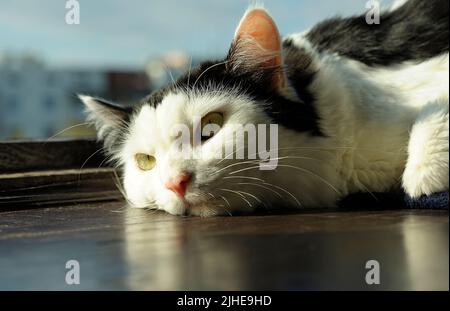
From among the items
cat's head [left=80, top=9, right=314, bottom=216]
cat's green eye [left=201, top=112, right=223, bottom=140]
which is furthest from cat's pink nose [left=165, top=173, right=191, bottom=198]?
cat's green eye [left=201, top=112, right=223, bottom=140]

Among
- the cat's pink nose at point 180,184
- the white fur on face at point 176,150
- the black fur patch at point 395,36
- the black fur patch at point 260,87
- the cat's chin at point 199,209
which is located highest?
the black fur patch at point 395,36

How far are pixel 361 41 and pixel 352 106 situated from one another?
0.26 m

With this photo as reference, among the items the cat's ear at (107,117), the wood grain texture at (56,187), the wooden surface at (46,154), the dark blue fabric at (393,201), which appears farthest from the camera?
the wooden surface at (46,154)

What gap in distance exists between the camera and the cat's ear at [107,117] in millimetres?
1557

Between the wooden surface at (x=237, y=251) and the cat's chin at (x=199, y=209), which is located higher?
the cat's chin at (x=199, y=209)

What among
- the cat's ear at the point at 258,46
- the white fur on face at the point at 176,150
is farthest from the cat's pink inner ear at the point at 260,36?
the white fur on face at the point at 176,150

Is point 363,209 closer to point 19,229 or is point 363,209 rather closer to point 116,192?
point 19,229

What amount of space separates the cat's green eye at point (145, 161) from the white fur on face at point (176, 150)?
Answer: 1 centimetres

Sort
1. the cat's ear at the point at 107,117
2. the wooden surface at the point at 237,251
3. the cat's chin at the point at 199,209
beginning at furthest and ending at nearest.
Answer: the cat's ear at the point at 107,117
the cat's chin at the point at 199,209
the wooden surface at the point at 237,251

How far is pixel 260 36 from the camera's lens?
133cm

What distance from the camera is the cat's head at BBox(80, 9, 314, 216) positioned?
1210 millimetres

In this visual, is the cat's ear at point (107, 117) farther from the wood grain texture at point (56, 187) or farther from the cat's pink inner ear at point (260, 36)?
the cat's pink inner ear at point (260, 36)
